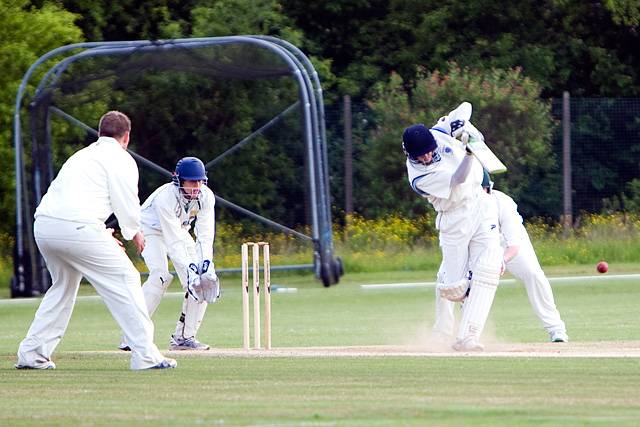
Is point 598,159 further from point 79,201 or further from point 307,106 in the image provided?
point 79,201

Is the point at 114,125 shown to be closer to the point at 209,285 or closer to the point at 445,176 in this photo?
the point at 209,285

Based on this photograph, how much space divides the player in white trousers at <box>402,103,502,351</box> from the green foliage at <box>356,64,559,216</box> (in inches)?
551

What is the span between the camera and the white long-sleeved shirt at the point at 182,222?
42.3 feet

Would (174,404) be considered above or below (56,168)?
above

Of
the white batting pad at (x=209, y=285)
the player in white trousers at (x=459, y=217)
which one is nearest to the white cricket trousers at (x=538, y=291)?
the player in white trousers at (x=459, y=217)

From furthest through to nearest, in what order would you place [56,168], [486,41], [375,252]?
[486,41], [375,252], [56,168]

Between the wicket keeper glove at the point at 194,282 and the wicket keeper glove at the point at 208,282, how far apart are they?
0.11ft

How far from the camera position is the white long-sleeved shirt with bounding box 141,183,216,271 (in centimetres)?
1289

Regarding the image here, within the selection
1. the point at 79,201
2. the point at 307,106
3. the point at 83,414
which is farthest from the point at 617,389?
the point at 307,106

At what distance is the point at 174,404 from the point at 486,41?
79.8 feet

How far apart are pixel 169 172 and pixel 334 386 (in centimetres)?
1048

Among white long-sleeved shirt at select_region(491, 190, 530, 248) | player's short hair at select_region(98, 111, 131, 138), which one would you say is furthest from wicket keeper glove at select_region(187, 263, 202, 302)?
white long-sleeved shirt at select_region(491, 190, 530, 248)

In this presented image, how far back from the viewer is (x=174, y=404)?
8.61 m

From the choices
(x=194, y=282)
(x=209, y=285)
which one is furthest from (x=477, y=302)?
(x=194, y=282)
